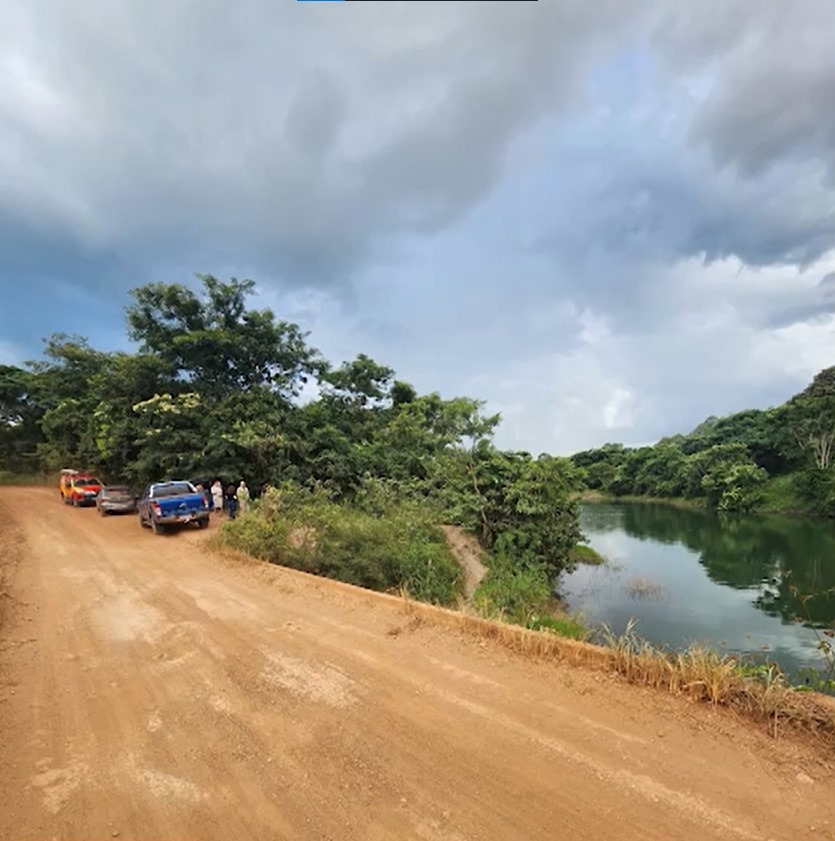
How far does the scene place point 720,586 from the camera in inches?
765

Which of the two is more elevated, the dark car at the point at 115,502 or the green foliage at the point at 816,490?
the green foliage at the point at 816,490

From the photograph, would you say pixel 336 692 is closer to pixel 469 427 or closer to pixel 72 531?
pixel 72 531

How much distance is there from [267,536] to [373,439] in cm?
1359

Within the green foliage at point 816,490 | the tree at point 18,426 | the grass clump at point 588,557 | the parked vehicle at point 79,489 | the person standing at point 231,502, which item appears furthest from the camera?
the tree at point 18,426

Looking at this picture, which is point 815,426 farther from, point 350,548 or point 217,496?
point 350,548

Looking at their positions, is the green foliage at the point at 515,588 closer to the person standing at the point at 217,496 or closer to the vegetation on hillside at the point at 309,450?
the vegetation on hillside at the point at 309,450

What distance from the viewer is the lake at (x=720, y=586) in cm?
1360

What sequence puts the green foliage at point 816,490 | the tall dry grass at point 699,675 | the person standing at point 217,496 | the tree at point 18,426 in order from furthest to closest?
the tree at point 18,426, the green foliage at point 816,490, the person standing at point 217,496, the tall dry grass at point 699,675

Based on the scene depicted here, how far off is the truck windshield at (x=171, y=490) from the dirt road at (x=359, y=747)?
9.41 meters

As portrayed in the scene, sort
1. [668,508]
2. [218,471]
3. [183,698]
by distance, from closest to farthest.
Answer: [183,698] → [218,471] → [668,508]

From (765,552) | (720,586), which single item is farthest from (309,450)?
(765,552)

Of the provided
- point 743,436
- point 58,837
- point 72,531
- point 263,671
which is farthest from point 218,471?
point 743,436

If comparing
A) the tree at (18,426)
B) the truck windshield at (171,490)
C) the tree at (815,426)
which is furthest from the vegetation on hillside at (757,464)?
the tree at (18,426)

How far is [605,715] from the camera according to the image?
4438 mm
